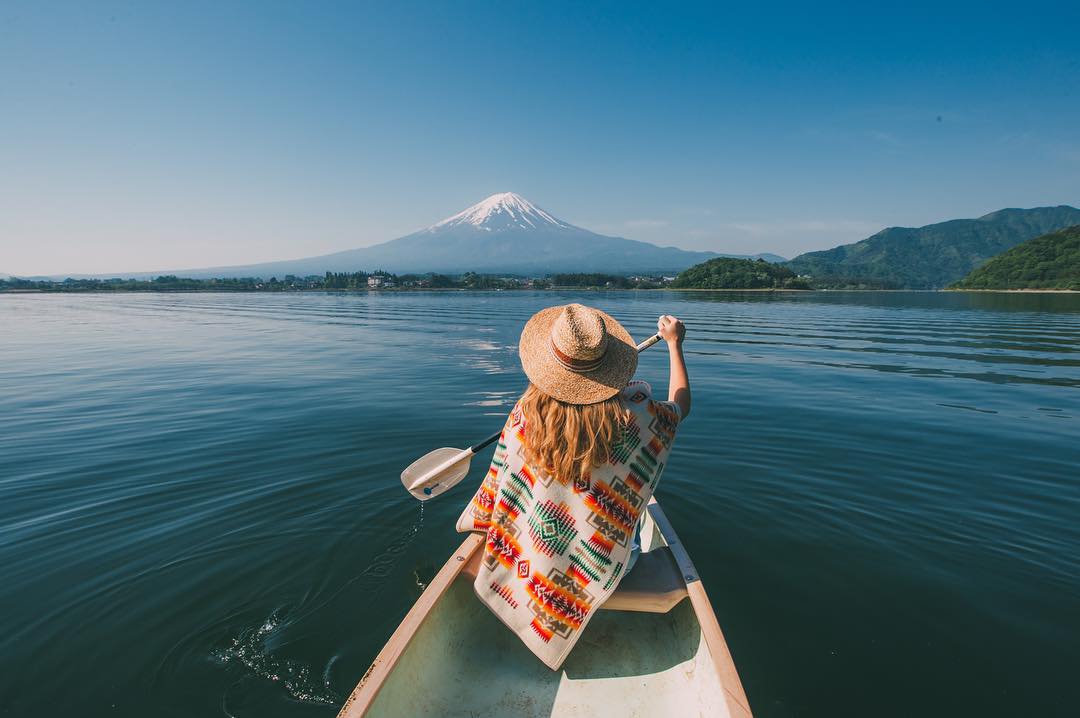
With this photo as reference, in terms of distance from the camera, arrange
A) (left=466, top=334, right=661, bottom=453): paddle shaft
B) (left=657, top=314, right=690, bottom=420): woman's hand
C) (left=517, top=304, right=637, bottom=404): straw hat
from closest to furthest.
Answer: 1. (left=517, top=304, right=637, bottom=404): straw hat
2. (left=657, top=314, right=690, bottom=420): woman's hand
3. (left=466, top=334, right=661, bottom=453): paddle shaft

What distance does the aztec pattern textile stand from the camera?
298cm

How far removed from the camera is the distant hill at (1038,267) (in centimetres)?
9881

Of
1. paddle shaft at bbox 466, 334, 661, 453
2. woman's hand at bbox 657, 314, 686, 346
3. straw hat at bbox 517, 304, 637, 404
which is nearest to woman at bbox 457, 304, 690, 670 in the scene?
straw hat at bbox 517, 304, 637, 404

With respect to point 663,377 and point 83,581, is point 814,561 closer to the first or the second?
point 83,581

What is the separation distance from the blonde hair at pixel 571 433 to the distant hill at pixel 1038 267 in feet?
427

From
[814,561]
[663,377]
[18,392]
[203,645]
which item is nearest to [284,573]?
[203,645]

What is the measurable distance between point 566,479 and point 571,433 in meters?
0.30

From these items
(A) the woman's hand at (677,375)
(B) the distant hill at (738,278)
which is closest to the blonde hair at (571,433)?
(A) the woman's hand at (677,375)

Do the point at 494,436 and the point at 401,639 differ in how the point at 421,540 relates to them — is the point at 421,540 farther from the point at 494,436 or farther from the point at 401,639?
the point at 401,639

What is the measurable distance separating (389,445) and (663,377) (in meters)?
10.2

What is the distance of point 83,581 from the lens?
501 centimetres

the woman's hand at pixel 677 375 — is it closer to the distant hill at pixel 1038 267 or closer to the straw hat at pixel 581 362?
the straw hat at pixel 581 362

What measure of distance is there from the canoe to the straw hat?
5.17 feet

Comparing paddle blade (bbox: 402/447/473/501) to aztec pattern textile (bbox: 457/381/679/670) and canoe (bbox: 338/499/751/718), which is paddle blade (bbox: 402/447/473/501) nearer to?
canoe (bbox: 338/499/751/718)
